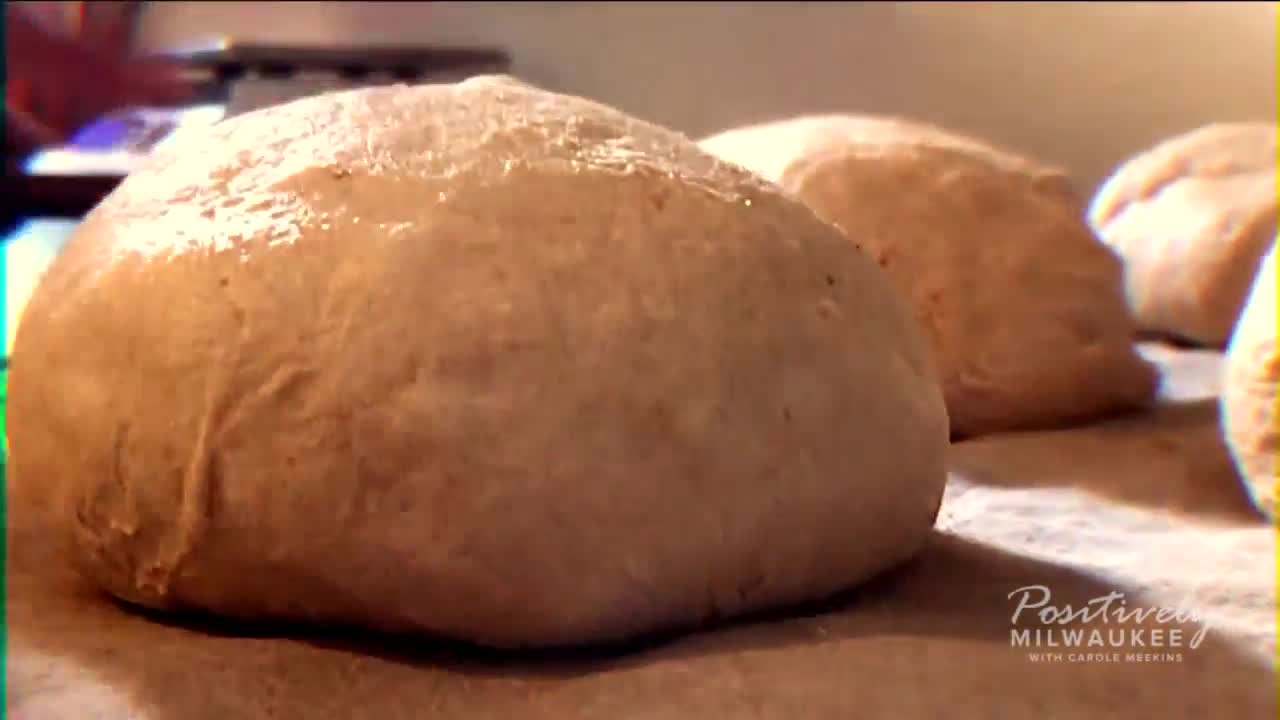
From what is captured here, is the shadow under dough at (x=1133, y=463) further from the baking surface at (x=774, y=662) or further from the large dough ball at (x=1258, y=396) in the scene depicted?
the baking surface at (x=774, y=662)

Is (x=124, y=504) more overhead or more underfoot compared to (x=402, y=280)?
more underfoot

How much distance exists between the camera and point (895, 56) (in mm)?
2623

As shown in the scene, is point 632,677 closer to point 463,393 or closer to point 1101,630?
point 463,393

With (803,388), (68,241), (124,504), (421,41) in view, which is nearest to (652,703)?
(803,388)

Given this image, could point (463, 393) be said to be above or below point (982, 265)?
above

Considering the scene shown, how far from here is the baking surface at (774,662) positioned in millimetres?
690

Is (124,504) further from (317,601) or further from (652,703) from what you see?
(652,703)

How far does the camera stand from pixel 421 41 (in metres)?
2.57

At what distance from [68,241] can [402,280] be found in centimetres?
32

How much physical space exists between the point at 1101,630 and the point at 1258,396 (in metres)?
0.42

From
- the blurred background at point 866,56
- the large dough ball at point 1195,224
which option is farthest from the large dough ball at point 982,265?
the blurred background at point 866,56

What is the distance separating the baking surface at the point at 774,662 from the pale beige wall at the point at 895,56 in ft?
5.65

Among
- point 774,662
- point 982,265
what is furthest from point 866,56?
point 774,662

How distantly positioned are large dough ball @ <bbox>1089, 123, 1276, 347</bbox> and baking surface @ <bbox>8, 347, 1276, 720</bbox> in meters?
1.05
